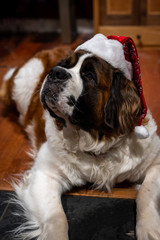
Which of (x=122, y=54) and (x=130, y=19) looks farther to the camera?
(x=130, y=19)

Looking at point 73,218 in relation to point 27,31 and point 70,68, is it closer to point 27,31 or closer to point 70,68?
point 70,68

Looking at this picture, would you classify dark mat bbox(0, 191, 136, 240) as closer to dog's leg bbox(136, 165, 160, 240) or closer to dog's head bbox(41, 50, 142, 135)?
dog's leg bbox(136, 165, 160, 240)

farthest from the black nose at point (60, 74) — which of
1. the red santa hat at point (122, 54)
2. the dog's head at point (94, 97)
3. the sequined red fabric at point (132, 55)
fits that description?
the sequined red fabric at point (132, 55)

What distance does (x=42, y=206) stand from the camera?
4.44 feet

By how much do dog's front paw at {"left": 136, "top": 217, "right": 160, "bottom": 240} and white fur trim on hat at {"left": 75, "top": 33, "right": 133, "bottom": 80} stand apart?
54cm

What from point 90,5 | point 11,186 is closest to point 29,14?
point 90,5

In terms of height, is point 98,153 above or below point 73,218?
above

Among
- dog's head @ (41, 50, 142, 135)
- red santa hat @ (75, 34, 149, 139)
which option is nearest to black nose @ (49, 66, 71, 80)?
dog's head @ (41, 50, 142, 135)

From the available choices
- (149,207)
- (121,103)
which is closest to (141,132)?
(121,103)

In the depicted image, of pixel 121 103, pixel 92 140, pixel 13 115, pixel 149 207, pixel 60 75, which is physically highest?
pixel 60 75

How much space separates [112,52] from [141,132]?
33 centimetres

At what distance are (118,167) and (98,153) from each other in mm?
110

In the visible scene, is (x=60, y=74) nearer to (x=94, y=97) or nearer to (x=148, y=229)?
(x=94, y=97)

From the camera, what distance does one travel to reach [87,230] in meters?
1.31
